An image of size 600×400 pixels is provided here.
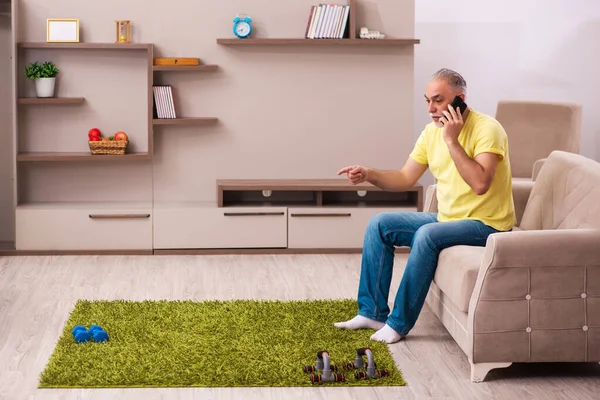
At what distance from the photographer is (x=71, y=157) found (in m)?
5.77

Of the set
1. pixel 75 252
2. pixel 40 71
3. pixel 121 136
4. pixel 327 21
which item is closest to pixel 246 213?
pixel 121 136

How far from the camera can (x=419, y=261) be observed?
3.74 meters

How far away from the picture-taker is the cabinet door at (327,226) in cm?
581

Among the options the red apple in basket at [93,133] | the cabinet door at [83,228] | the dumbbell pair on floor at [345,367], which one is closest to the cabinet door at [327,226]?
the cabinet door at [83,228]

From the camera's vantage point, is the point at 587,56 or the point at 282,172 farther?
the point at 587,56

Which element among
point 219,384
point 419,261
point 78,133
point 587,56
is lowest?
point 219,384

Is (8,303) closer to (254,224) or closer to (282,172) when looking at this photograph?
(254,224)

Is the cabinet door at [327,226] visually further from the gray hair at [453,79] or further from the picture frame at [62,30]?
the gray hair at [453,79]

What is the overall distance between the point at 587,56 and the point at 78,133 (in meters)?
3.87

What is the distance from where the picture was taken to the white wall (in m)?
6.79

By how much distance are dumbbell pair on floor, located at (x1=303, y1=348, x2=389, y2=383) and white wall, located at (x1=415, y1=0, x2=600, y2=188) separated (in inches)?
140

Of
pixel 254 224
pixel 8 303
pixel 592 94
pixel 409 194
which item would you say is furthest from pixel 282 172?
pixel 592 94

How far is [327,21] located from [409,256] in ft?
8.03

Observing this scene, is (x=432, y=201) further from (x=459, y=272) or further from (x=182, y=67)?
(x=182, y=67)
